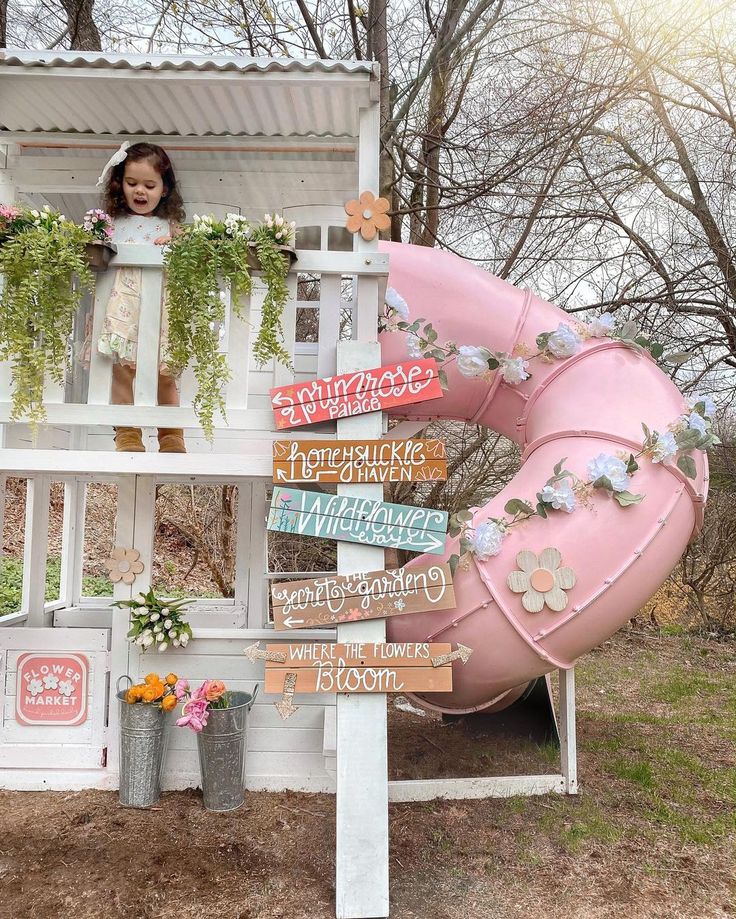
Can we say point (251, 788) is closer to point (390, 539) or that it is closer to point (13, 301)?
point (390, 539)

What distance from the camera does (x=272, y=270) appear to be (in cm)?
278

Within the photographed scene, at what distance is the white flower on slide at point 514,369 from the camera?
353 centimetres

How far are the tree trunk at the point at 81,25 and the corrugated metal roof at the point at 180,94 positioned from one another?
10.7 ft

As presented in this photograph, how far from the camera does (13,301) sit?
271 cm

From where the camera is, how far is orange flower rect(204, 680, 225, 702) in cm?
345

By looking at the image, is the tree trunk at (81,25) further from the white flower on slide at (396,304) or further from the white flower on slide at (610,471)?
the white flower on slide at (610,471)

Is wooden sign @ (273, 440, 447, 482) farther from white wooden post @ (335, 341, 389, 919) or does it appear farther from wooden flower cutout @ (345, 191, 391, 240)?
wooden flower cutout @ (345, 191, 391, 240)

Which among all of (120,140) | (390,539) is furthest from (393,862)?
(120,140)

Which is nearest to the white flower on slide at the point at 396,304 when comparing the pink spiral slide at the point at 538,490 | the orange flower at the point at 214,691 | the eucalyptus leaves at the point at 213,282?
the pink spiral slide at the point at 538,490

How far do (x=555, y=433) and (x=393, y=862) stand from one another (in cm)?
193

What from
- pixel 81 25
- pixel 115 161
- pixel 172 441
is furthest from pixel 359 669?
pixel 81 25

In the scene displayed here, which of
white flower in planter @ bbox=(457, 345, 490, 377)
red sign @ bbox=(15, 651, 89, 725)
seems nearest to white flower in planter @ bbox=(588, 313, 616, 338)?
white flower in planter @ bbox=(457, 345, 490, 377)

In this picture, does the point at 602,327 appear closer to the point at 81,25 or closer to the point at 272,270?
the point at 272,270

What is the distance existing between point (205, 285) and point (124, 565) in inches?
68.6
